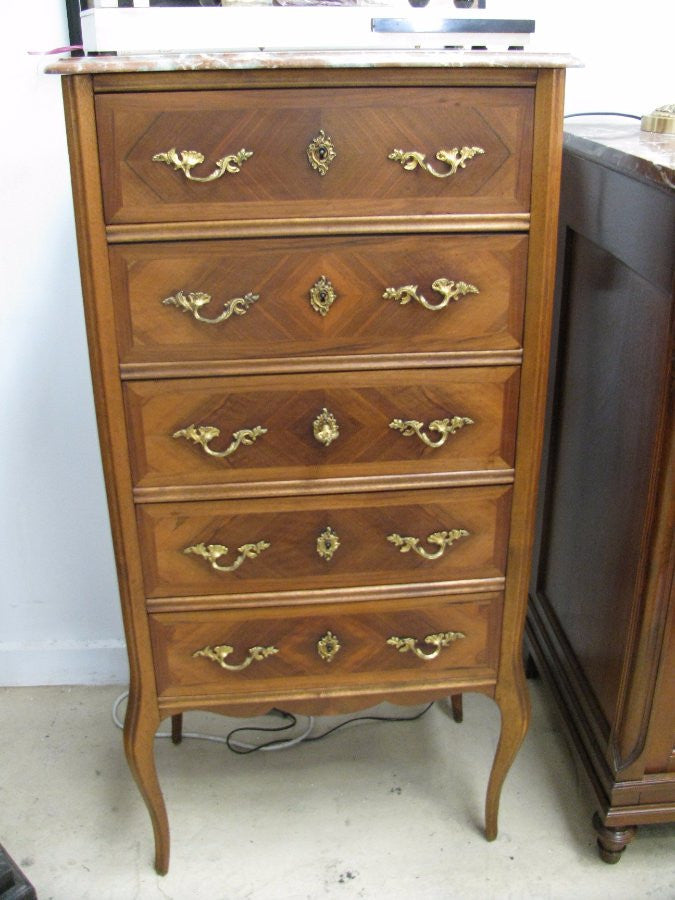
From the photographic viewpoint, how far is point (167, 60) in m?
0.94

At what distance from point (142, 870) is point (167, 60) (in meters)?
1.19

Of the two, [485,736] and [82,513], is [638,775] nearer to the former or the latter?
[485,736]

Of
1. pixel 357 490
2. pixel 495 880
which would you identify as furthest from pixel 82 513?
pixel 495 880

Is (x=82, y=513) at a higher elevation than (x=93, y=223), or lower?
lower

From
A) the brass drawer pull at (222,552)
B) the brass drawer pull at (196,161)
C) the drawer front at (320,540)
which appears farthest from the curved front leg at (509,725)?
the brass drawer pull at (196,161)

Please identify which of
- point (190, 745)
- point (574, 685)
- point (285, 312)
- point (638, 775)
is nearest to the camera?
point (285, 312)

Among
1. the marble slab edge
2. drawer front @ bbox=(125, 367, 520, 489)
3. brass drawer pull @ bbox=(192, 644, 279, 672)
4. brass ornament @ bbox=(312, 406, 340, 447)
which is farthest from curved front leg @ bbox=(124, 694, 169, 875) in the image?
the marble slab edge

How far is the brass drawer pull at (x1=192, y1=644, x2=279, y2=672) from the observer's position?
4.02 ft

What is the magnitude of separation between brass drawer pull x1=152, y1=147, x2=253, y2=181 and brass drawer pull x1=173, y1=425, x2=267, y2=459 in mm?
303

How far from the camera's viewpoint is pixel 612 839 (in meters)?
1.35

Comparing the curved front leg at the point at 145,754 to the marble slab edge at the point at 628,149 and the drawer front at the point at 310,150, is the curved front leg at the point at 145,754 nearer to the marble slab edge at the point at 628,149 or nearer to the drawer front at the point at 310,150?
the drawer front at the point at 310,150

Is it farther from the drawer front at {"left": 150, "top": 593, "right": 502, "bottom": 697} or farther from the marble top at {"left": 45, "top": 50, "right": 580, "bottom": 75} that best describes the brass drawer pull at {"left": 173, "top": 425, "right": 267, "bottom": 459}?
the marble top at {"left": 45, "top": 50, "right": 580, "bottom": 75}

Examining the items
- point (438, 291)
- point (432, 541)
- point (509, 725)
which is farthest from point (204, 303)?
point (509, 725)

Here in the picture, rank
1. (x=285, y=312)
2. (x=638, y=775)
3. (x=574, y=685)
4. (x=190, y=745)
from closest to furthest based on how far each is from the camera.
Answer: (x=285, y=312) → (x=638, y=775) → (x=574, y=685) → (x=190, y=745)
